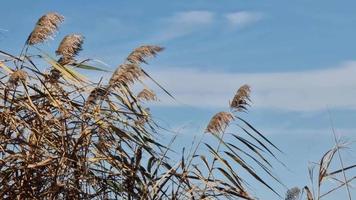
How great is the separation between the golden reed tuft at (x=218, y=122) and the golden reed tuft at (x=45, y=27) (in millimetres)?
780

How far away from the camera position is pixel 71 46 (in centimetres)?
369

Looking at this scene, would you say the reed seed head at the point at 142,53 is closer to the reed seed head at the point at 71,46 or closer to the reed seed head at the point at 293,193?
the reed seed head at the point at 71,46

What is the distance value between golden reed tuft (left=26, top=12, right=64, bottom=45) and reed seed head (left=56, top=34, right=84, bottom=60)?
0.15 m

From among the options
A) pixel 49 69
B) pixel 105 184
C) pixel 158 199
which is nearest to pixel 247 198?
pixel 158 199

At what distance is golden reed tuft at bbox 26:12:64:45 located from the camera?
11.6 ft

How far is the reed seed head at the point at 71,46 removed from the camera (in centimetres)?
368

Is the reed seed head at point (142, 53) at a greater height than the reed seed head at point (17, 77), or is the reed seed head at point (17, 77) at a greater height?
the reed seed head at point (142, 53)

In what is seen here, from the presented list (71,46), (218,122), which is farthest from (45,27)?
(218,122)

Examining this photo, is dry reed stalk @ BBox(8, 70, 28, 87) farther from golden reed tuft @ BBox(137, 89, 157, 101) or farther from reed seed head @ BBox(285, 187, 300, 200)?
reed seed head @ BBox(285, 187, 300, 200)

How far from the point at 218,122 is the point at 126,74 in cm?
46

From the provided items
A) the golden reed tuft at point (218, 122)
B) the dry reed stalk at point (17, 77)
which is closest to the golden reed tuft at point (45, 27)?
the dry reed stalk at point (17, 77)

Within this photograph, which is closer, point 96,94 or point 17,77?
point 17,77

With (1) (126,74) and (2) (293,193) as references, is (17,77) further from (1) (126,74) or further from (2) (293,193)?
(2) (293,193)

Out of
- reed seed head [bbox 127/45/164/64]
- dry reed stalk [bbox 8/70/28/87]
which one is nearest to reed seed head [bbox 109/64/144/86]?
reed seed head [bbox 127/45/164/64]
